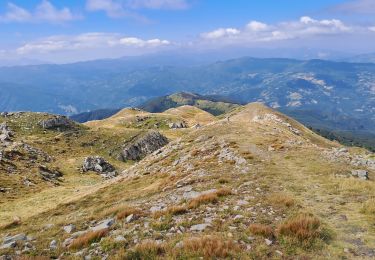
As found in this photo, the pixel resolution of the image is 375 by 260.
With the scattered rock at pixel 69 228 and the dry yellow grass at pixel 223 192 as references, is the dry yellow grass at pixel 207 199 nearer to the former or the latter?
the dry yellow grass at pixel 223 192

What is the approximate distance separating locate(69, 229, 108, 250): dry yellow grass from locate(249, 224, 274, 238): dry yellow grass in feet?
23.5

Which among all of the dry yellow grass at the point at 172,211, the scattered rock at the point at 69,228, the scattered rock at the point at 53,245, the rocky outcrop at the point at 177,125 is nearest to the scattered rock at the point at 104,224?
the scattered rock at the point at 69,228

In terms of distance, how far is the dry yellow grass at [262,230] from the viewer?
16.5 metres

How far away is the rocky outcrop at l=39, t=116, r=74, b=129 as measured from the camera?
13148 centimetres

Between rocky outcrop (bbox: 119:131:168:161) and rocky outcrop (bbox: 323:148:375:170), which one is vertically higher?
rocky outcrop (bbox: 323:148:375:170)

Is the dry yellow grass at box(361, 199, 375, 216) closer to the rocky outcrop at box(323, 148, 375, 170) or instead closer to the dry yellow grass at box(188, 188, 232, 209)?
the dry yellow grass at box(188, 188, 232, 209)

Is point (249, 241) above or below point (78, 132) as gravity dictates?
above

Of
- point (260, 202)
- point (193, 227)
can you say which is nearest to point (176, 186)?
point (260, 202)

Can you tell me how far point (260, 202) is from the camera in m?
21.6

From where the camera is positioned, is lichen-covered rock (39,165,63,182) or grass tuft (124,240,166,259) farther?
lichen-covered rock (39,165,63,182)

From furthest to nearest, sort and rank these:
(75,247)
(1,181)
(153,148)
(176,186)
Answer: (153,148) < (1,181) < (176,186) < (75,247)

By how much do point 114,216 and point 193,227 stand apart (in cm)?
632

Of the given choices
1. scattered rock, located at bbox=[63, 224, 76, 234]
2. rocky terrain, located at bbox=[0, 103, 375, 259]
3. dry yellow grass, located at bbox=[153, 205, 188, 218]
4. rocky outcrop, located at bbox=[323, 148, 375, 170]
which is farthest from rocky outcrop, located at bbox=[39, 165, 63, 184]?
dry yellow grass, located at bbox=[153, 205, 188, 218]

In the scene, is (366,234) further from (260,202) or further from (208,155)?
(208,155)
